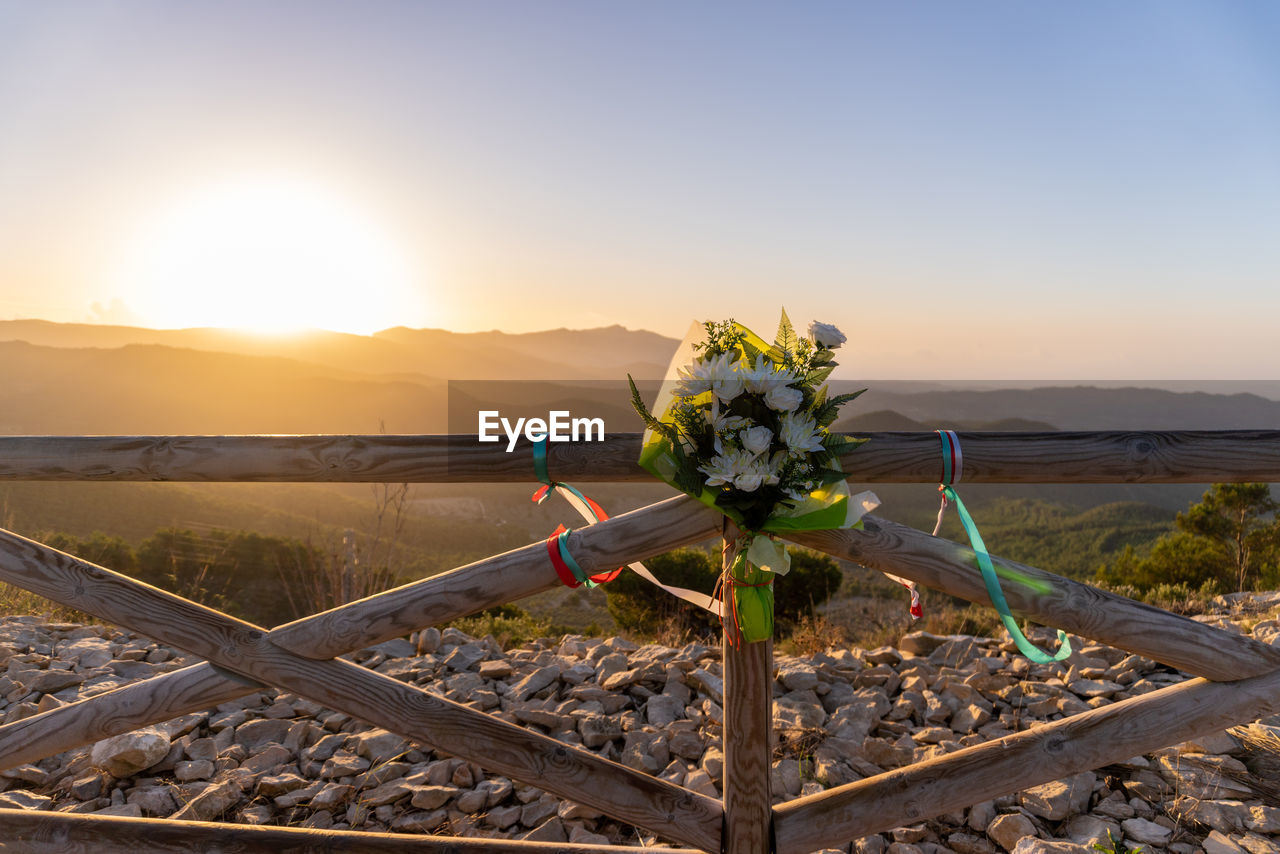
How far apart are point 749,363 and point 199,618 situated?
1770mm

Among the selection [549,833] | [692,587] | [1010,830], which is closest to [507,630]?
[692,587]

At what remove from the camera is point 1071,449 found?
1972 millimetres

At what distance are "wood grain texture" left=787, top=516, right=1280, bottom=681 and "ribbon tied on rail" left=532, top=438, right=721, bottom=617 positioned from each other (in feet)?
1.22

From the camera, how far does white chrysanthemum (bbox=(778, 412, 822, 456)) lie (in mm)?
1760

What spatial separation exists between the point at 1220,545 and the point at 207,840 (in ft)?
36.2

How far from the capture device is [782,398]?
5.71 feet

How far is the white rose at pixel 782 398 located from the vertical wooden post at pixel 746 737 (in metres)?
0.40

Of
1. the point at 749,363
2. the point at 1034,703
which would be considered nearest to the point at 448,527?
the point at 1034,703

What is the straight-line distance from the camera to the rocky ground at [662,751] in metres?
2.96

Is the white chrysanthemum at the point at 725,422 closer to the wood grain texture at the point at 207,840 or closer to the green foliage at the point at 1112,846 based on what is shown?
the wood grain texture at the point at 207,840

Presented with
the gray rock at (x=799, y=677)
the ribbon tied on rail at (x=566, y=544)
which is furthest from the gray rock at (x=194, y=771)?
the gray rock at (x=799, y=677)

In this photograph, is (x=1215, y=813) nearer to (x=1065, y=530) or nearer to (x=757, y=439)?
(x=757, y=439)

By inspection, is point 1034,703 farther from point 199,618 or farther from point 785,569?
point 199,618

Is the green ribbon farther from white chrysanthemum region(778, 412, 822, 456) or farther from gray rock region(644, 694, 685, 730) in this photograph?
gray rock region(644, 694, 685, 730)
